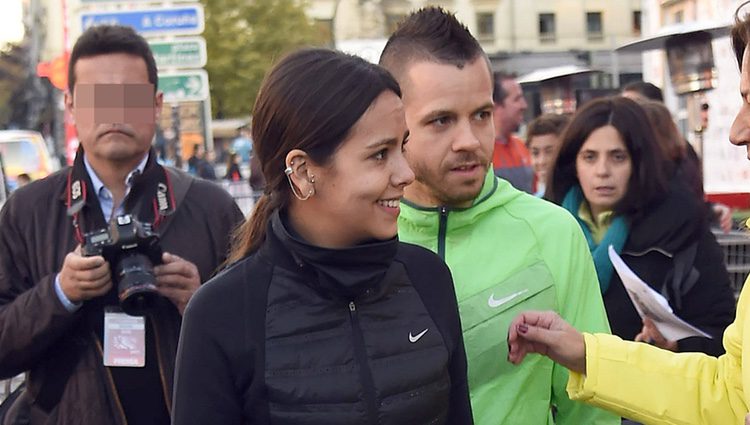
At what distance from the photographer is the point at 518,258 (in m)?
2.52

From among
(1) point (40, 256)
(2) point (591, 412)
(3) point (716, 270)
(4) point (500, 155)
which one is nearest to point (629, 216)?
(3) point (716, 270)

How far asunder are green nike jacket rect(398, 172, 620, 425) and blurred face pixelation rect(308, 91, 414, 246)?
459 mm

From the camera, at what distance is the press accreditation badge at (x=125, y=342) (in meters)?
2.99

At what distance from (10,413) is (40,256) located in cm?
48

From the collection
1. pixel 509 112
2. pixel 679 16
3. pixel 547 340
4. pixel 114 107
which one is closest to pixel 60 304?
pixel 114 107

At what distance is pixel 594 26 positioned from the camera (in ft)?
165

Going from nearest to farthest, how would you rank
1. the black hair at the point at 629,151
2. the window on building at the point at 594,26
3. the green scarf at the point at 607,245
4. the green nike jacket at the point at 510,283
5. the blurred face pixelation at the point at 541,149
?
the green nike jacket at the point at 510,283, the green scarf at the point at 607,245, the black hair at the point at 629,151, the blurred face pixelation at the point at 541,149, the window on building at the point at 594,26

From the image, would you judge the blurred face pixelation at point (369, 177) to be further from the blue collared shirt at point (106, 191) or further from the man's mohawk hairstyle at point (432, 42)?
the blue collared shirt at point (106, 191)

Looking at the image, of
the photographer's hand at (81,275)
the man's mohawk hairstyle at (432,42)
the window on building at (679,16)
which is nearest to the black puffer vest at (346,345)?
the man's mohawk hairstyle at (432,42)

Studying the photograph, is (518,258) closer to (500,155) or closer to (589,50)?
(500,155)

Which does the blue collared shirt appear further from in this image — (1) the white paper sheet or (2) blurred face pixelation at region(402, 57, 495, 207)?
(1) the white paper sheet

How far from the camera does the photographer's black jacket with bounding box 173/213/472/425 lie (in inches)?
78.8

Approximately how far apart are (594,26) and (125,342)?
1955 inches

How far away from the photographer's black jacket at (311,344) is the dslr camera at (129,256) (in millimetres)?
811
